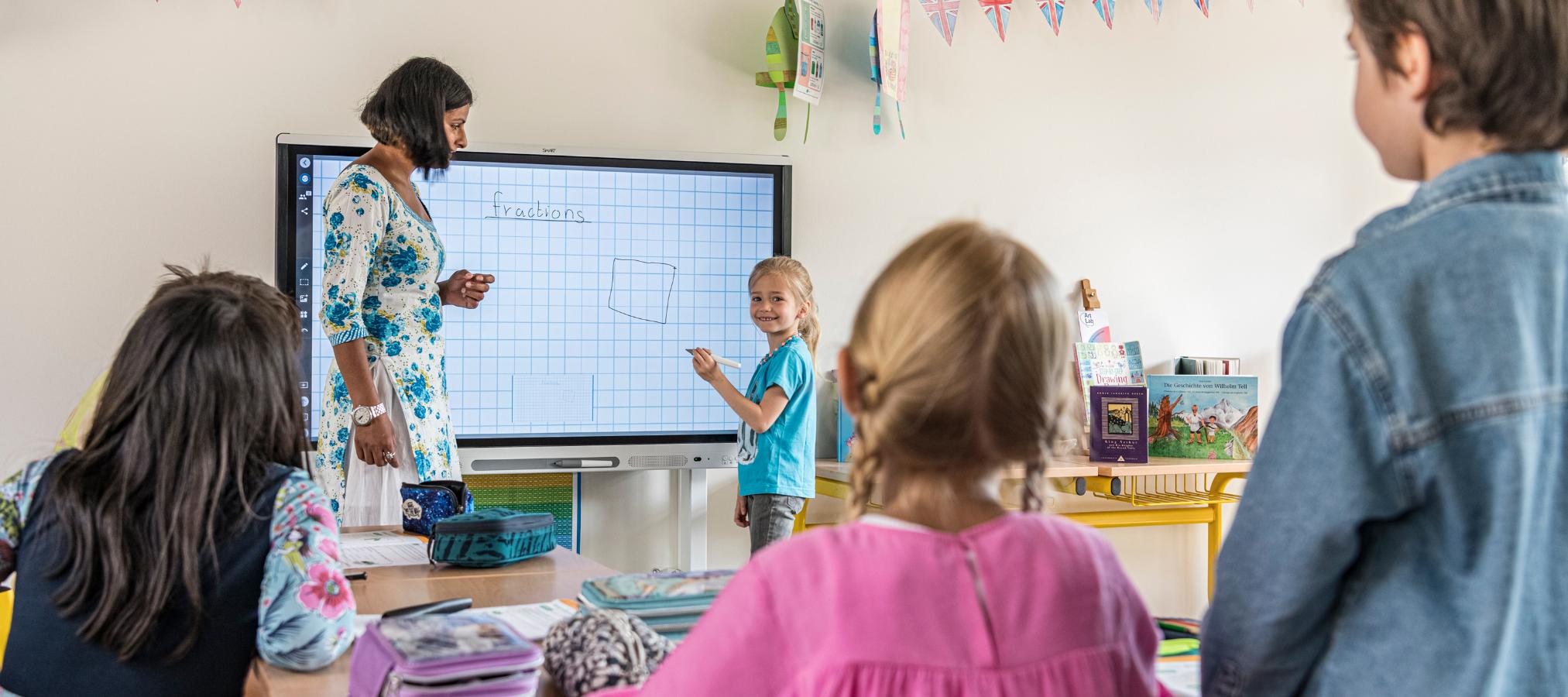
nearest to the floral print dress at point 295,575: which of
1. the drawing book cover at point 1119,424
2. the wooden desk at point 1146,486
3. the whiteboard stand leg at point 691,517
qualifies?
the wooden desk at point 1146,486

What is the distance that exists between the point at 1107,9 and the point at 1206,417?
1269 millimetres

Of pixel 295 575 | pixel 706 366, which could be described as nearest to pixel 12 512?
pixel 295 575

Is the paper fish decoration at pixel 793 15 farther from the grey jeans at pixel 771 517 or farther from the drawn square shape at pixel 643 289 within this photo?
the grey jeans at pixel 771 517

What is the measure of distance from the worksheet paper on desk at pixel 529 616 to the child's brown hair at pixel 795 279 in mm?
1557

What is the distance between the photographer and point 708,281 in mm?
3029

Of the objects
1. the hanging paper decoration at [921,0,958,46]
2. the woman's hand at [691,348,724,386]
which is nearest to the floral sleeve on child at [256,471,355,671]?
the woman's hand at [691,348,724,386]

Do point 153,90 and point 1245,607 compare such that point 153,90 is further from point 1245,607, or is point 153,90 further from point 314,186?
point 1245,607

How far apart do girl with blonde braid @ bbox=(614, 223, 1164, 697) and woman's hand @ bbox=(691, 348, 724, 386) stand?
6.18 feet

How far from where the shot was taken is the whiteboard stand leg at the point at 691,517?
305cm

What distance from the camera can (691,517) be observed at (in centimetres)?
305

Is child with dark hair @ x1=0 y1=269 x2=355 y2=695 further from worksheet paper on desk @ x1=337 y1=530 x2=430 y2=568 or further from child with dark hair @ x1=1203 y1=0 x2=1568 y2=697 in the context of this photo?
child with dark hair @ x1=1203 y1=0 x2=1568 y2=697

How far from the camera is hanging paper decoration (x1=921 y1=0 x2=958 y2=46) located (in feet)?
11.0

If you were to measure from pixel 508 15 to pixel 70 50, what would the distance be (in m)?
0.98

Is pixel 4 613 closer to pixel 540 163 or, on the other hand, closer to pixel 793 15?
pixel 540 163
